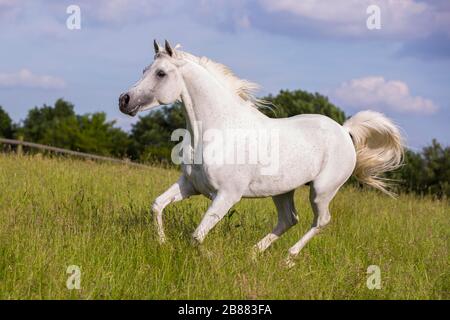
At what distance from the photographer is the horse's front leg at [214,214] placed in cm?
524

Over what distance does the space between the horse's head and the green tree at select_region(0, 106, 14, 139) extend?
39975 millimetres

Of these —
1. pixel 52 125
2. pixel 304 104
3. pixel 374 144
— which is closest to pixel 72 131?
pixel 52 125

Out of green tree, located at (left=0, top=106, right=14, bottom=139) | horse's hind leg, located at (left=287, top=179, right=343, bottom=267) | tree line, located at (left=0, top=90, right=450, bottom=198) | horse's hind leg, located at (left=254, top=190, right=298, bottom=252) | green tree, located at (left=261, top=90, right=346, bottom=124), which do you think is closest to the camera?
horse's hind leg, located at (left=287, top=179, right=343, bottom=267)

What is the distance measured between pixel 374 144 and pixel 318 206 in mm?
1225

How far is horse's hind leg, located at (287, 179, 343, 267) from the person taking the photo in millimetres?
6025

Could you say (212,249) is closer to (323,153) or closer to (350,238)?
(323,153)

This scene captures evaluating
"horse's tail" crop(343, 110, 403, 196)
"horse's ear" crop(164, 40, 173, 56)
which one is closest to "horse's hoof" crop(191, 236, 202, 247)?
"horse's ear" crop(164, 40, 173, 56)

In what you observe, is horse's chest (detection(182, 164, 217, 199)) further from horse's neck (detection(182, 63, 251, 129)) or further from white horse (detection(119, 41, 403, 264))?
horse's neck (detection(182, 63, 251, 129))

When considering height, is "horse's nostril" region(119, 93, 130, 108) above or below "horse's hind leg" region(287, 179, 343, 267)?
above

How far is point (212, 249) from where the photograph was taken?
207 inches

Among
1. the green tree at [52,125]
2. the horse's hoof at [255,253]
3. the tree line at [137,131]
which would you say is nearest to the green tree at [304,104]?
the tree line at [137,131]

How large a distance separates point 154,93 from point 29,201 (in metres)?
3.14
